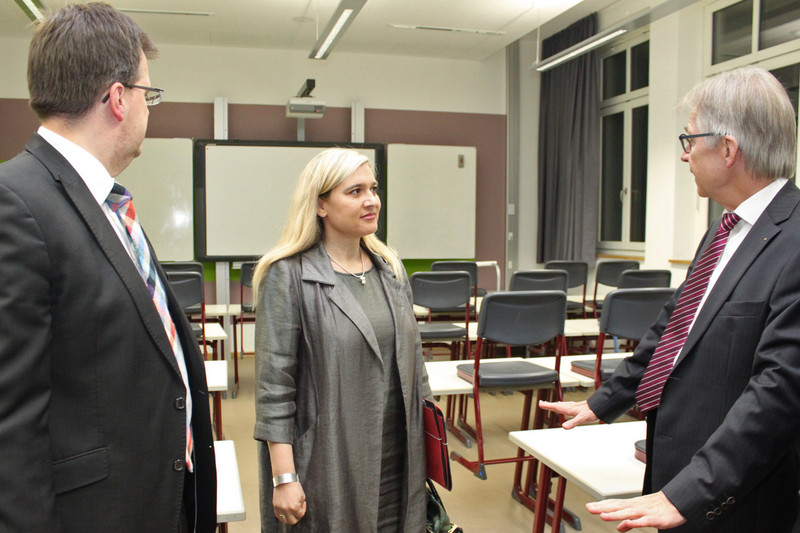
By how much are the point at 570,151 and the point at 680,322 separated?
20.2 ft

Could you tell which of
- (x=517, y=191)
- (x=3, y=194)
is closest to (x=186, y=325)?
(x=3, y=194)

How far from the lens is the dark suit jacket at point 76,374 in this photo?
82 cm

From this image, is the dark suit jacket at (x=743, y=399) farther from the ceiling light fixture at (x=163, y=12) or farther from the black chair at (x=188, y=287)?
the ceiling light fixture at (x=163, y=12)

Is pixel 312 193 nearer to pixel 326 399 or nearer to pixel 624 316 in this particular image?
→ pixel 326 399

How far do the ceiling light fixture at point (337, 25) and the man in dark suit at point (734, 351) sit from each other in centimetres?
371

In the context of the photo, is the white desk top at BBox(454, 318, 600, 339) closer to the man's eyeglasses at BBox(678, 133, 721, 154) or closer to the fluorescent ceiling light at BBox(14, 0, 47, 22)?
the man's eyeglasses at BBox(678, 133, 721, 154)

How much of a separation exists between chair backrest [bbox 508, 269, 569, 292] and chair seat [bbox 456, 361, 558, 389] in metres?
1.23

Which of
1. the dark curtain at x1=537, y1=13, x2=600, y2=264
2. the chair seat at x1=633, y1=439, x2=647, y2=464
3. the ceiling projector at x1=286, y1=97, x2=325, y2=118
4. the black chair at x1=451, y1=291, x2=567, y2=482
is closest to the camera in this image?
the chair seat at x1=633, y1=439, x2=647, y2=464

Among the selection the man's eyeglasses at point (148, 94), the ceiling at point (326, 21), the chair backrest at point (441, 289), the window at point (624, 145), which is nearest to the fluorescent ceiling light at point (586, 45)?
the ceiling at point (326, 21)

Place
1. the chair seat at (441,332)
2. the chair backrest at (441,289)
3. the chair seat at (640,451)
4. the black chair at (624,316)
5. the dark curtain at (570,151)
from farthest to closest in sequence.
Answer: the dark curtain at (570,151) → the chair backrest at (441,289) → the chair seat at (441,332) → the black chair at (624,316) → the chair seat at (640,451)

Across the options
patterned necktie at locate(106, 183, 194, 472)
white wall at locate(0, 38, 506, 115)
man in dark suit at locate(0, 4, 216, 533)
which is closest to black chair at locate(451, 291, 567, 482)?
patterned necktie at locate(106, 183, 194, 472)

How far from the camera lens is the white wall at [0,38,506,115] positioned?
6.70m

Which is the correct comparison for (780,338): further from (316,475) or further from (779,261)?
(316,475)

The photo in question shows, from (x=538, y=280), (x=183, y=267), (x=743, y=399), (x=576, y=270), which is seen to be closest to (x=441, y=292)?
(x=538, y=280)
